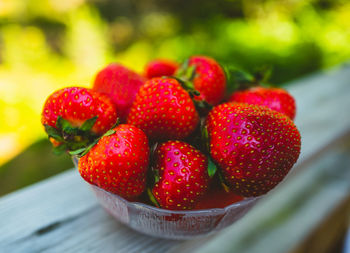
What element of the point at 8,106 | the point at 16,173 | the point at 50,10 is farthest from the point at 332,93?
the point at 50,10

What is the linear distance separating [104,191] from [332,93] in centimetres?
118

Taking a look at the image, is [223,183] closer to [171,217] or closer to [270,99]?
[171,217]

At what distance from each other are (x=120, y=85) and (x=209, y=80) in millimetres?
175

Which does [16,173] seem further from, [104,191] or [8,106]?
[104,191]

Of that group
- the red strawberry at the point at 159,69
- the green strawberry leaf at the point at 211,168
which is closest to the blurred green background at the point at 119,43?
the red strawberry at the point at 159,69

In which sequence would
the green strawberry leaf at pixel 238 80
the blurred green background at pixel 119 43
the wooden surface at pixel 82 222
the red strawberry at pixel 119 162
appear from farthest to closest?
the blurred green background at pixel 119 43 → the green strawberry leaf at pixel 238 80 → the wooden surface at pixel 82 222 → the red strawberry at pixel 119 162

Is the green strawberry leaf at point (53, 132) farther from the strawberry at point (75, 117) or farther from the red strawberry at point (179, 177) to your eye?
the red strawberry at point (179, 177)

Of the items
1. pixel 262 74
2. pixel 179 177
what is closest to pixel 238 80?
pixel 262 74

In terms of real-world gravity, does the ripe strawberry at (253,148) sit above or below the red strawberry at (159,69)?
below

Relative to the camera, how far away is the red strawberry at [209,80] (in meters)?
0.60

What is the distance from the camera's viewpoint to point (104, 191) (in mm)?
465

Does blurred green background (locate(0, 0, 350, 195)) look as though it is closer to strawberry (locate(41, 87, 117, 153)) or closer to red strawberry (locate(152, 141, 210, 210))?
strawberry (locate(41, 87, 117, 153))

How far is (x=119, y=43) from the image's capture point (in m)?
3.09

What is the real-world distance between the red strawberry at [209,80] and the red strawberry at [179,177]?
6.4 inches
